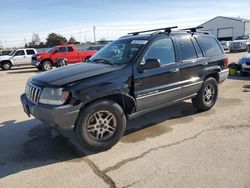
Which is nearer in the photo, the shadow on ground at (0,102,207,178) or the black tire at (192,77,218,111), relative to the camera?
the shadow on ground at (0,102,207,178)

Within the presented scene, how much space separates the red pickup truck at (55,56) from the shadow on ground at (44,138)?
1349 centimetres

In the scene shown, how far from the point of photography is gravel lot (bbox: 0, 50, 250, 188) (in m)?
3.34

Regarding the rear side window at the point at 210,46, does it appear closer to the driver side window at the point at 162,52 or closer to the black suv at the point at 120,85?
the black suv at the point at 120,85

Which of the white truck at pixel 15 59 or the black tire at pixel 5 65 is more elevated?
the white truck at pixel 15 59

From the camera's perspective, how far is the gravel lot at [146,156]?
334 cm

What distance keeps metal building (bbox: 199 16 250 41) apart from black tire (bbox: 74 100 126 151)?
47921 mm

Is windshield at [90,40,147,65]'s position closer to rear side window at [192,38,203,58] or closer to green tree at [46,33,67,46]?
rear side window at [192,38,203,58]

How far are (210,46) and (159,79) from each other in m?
2.08

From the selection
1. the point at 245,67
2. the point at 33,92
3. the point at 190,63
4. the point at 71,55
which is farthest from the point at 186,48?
the point at 71,55

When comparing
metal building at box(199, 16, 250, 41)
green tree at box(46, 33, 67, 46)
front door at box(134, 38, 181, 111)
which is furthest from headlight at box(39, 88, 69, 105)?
green tree at box(46, 33, 67, 46)

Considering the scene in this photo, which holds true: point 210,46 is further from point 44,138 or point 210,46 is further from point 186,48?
point 44,138

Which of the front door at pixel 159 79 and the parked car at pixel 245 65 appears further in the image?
the parked car at pixel 245 65

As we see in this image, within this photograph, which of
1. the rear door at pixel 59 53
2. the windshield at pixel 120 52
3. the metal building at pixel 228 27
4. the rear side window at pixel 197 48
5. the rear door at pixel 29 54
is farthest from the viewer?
the metal building at pixel 228 27

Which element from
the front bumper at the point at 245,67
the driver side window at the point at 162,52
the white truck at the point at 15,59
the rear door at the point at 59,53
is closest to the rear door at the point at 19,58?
the white truck at the point at 15,59
